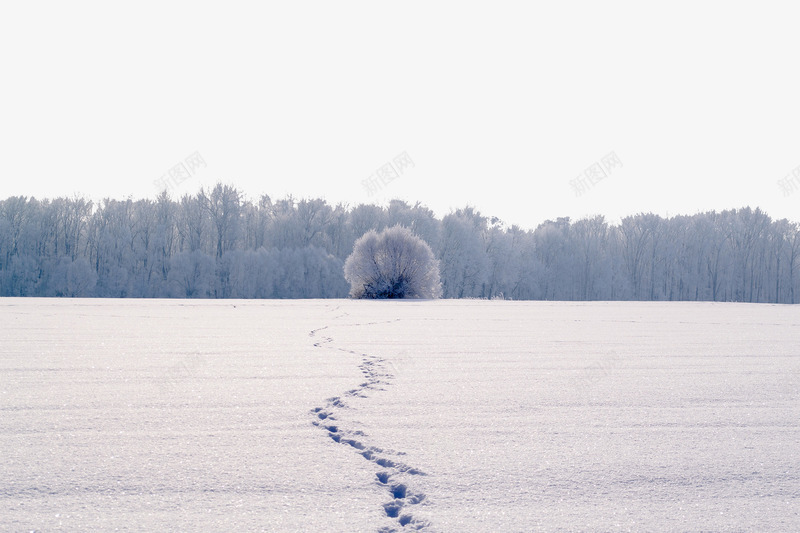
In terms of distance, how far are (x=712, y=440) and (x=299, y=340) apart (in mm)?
4238

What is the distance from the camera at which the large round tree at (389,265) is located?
20.6 meters

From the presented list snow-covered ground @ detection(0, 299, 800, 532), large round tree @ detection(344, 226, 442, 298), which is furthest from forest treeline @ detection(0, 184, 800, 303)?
snow-covered ground @ detection(0, 299, 800, 532)

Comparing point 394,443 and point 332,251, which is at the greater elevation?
point 332,251

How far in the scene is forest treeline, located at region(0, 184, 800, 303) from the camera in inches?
1575

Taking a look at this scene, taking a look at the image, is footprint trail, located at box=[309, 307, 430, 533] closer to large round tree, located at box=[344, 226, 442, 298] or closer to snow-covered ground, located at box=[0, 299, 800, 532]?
snow-covered ground, located at box=[0, 299, 800, 532]

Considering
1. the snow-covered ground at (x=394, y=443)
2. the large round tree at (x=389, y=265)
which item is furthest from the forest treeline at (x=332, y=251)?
the snow-covered ground at (x=394, y=443)

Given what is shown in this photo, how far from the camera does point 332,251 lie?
45.9 meters

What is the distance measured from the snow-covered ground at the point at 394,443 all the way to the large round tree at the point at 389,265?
15967 millimetres

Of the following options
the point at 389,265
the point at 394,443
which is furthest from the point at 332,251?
the point at 394,443

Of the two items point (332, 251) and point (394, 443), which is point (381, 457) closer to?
point (394, 443)

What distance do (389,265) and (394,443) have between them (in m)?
18.3

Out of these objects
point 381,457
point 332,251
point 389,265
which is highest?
point 332,251

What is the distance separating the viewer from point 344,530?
5.02 feet

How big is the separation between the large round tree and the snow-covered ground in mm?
15967
